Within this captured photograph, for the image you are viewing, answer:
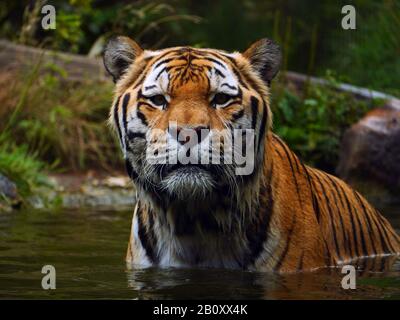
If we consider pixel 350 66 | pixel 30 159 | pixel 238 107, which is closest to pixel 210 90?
pixel 238 107

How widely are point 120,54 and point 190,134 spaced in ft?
3.20

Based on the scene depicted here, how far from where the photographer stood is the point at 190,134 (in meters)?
4.93

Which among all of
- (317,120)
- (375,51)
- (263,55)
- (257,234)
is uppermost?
(375,51)

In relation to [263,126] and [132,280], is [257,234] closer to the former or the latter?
[263,126]

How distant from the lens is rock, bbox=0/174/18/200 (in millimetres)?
8820

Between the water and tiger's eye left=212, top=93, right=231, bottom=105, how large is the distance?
928mm

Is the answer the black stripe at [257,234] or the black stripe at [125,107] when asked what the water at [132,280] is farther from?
the black stripe at [125,107]

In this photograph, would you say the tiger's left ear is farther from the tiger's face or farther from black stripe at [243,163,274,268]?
black stripe at [243,163,274,268]

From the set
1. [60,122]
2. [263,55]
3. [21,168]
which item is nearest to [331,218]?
[263,55]

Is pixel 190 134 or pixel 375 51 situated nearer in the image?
pixel 190 134

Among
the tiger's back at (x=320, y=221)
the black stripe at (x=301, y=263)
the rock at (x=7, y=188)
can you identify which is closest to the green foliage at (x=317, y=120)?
the rock at (x=7, y=188)

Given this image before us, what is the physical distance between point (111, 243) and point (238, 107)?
247 centimetres

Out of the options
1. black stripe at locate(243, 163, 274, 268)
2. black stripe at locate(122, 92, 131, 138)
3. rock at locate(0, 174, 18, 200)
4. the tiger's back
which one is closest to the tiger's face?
black stripe at locate(122, 92, 131, 138)

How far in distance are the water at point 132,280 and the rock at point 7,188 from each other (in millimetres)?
1624
